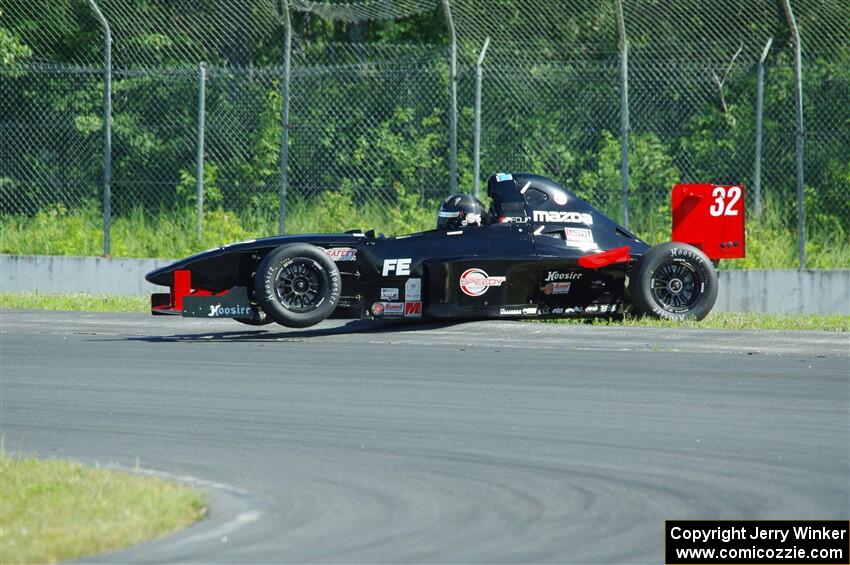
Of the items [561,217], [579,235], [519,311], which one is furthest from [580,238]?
[519,311]

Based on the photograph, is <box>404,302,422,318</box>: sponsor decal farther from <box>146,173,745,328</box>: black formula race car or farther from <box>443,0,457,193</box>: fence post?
<box>443,0,457,193</box>: fence post

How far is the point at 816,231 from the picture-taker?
17.7 m

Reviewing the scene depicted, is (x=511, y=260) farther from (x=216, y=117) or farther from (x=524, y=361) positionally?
(x=216, y=117)

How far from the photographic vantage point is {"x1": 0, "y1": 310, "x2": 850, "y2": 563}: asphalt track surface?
5449 mm

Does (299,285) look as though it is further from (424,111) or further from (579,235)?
(424,111)

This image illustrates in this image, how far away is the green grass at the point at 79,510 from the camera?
5.13m

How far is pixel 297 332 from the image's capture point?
12875 mm

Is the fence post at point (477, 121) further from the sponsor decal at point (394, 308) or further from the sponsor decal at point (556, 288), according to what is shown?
the sponsor decal at point (394, 308)

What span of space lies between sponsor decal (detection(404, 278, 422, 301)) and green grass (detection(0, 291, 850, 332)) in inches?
80.9

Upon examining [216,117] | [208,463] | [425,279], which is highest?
[216,117]

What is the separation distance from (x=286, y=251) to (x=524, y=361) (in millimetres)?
2612

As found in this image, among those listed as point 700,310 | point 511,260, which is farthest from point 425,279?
point 700,310

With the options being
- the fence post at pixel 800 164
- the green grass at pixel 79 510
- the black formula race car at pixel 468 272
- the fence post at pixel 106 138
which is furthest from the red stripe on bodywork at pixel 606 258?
the fence post at pixel 106 138

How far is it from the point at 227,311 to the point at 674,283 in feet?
14.0
